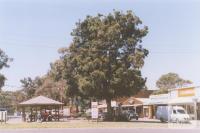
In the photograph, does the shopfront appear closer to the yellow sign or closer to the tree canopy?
the yellow sign

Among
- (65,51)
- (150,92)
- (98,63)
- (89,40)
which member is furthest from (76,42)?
(150,92)

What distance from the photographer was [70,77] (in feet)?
218

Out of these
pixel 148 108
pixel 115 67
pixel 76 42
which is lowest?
pixel 148 108

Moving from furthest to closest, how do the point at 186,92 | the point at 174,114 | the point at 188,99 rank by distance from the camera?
the point at 186,92
the point at 188,99
the point at 174,114

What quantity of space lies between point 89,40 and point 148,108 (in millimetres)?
25871

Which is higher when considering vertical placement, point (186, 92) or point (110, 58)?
point (110, 58)

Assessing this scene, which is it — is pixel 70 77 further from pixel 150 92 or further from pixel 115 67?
pixel 150 92

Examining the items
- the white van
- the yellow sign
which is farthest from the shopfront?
the white van

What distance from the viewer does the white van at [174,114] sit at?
50375 millimetres

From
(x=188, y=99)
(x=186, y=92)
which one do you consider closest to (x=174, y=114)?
(x=188, y=99)

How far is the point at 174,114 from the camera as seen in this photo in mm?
52062

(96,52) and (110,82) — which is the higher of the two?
(96,52)

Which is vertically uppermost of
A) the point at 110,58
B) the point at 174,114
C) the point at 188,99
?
the point at 110,58

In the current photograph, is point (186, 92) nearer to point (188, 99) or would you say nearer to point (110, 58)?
point (188, 99)
